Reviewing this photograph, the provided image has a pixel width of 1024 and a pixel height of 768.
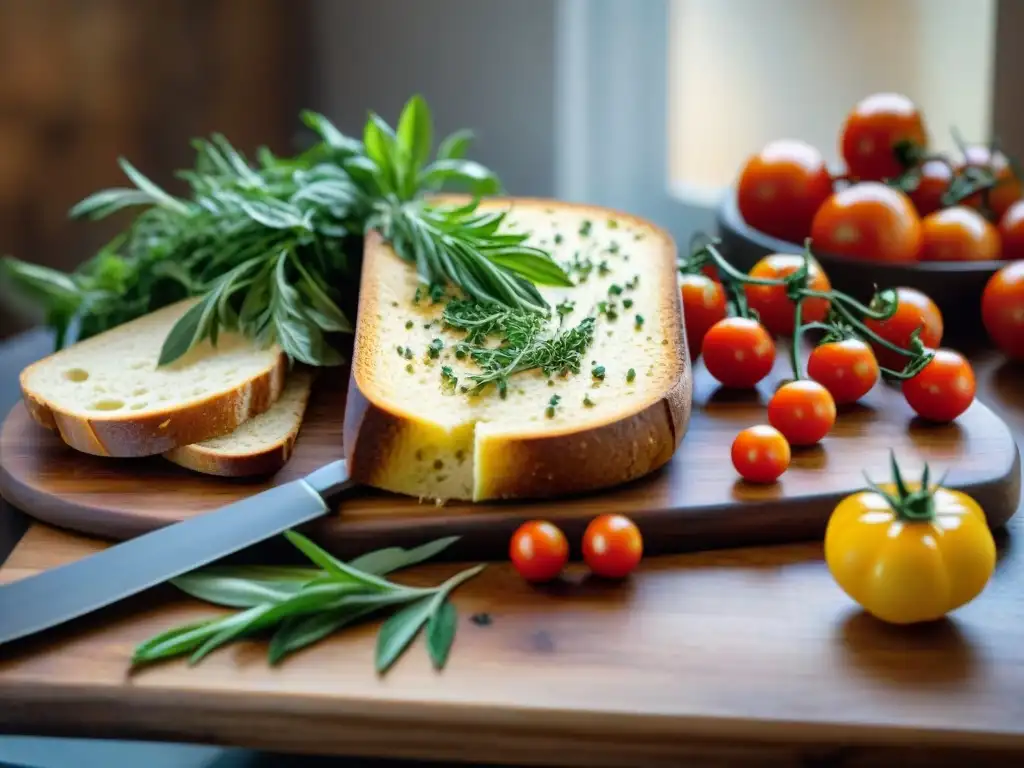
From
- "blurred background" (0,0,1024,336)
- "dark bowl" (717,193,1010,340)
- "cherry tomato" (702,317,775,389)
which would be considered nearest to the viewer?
"cherry tomato" (702,317,775,389)

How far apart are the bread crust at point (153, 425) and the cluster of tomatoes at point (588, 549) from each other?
19.2 inches

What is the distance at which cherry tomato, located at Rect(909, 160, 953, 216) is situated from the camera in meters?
2.22

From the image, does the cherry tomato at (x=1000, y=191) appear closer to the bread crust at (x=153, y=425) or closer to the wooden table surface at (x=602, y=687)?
the wooden table surface at (x=602, y=687)

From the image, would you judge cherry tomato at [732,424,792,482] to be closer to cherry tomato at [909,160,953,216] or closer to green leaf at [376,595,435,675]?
green leaf at [376,595,435,675]

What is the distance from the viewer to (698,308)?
190cm

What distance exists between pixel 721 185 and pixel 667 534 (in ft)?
6.54

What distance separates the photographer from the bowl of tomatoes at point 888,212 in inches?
79.8

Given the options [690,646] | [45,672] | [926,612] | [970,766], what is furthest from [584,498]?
[45,672]

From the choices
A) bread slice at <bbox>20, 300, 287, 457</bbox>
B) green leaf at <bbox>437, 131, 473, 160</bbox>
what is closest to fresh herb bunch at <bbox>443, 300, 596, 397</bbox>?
bread slice at <bbox>20, 300, 287, 457</bbox>

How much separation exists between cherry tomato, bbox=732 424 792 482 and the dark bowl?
0.64m

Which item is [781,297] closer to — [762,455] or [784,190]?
[784,190]

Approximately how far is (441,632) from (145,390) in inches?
26.4

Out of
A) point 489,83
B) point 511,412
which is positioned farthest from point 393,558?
point 489,83

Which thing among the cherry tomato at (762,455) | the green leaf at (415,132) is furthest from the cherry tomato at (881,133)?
the cherry tomato at (762,455)
